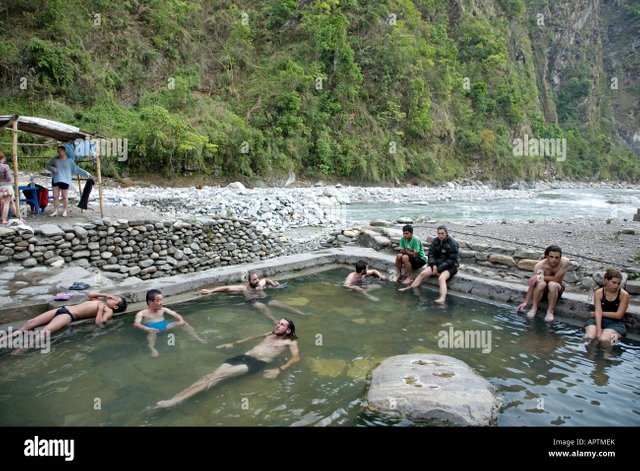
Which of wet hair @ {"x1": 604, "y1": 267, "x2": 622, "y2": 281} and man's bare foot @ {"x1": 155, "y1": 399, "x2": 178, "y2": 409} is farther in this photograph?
wet hair @ {"x1": 604, "y1": 267, "x2": 622, "y2": 281}

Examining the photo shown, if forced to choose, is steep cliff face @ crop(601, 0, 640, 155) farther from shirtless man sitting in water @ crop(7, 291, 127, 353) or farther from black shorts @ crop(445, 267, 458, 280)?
shirtless man sitting in water @ crop(7, 291, 127, 353)

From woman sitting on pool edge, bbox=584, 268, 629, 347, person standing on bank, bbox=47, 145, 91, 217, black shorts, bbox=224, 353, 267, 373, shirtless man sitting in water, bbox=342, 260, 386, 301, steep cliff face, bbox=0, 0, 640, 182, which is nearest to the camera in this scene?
black shorts, bbox=224, 353, 267, 373

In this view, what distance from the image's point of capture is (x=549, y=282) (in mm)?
5637

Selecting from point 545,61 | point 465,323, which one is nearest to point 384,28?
point 465,323

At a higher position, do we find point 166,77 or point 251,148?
point 166,77

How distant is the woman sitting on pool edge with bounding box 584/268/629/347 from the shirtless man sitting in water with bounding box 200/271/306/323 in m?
3.82

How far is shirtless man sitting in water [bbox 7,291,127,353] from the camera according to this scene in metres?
4.70

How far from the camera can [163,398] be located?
3.49 m

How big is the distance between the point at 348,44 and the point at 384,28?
229 inches

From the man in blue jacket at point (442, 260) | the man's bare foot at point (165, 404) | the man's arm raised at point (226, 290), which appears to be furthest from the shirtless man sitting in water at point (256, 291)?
the man's bare foot at point (165, 404)

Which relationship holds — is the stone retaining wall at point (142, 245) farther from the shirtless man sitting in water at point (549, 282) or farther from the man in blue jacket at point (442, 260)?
the shirtless man sitting in water at point (549, 282)

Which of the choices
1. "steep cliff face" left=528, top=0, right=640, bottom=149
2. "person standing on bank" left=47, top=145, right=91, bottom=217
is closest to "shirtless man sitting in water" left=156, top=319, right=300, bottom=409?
"person standing on bank" left=47, top=145, right=91, bottom=217
